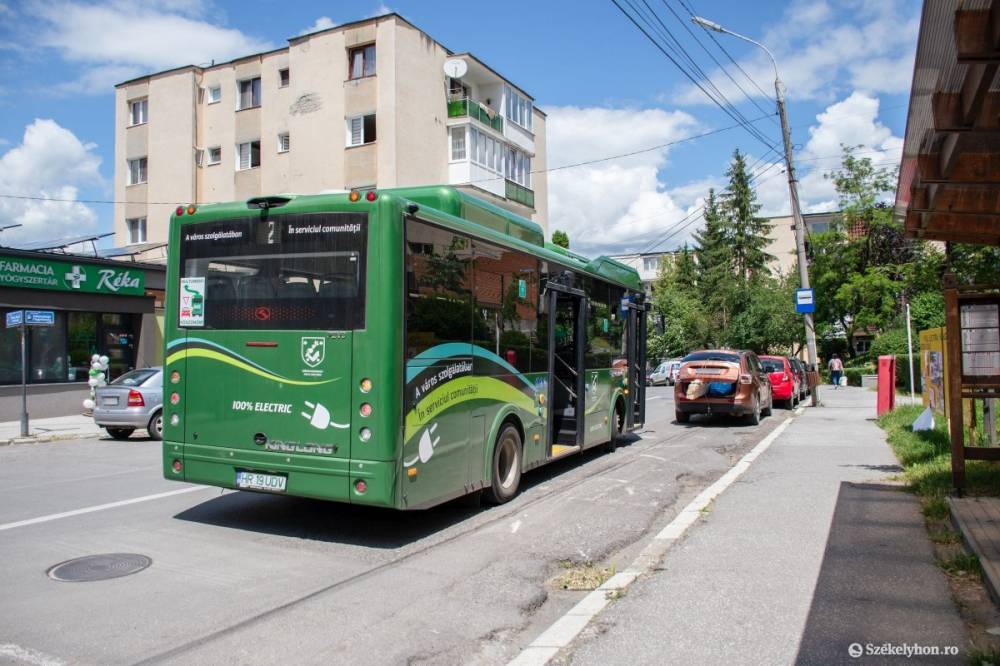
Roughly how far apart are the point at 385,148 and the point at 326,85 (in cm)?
445

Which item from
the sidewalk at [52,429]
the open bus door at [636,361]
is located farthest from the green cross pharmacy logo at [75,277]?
the open bus door at [636,361]

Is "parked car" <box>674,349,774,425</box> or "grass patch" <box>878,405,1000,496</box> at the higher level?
"parked car" <box>674,349,774,425</box>

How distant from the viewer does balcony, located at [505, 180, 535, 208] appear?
3616 centimetres

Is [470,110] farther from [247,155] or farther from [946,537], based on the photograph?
[946,537]

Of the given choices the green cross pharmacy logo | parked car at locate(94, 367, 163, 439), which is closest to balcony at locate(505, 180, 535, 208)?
the green cross pharmacy logo

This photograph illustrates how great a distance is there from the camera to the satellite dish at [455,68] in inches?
1336

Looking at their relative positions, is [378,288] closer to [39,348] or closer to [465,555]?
[465,555]

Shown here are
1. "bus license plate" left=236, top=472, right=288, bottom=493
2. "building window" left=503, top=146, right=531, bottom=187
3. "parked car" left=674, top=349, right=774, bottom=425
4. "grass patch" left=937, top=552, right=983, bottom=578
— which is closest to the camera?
"grass patch" left=937, top=552, right=983, bottom=578

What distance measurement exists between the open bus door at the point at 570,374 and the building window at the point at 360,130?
24.0 metres

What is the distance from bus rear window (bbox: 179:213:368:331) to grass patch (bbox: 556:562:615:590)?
8.52ft

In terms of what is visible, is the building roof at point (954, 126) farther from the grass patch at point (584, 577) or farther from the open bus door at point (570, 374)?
the open bus door at point (570, 374)

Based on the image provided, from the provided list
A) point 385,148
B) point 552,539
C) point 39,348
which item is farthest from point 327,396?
point 385,148

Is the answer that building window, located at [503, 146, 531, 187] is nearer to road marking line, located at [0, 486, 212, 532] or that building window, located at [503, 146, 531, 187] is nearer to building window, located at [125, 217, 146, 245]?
building window, located at [125, 217, 146, 245]

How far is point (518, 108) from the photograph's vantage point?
3938 cm
